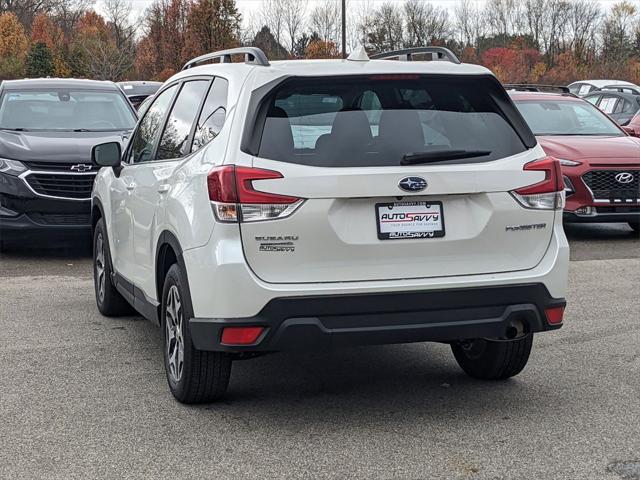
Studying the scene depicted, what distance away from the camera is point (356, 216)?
462 centimetres

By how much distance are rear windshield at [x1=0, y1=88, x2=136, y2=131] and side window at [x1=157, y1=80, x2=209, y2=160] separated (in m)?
5.68

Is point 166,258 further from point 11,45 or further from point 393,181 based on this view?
point 11,45

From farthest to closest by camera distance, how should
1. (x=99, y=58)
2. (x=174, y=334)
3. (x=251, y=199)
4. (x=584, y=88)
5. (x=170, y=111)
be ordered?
1. (x=99, y=58)
2. (x=584, y=88)
3. (x=170, y=111)
4. (x=174, y=334)
5. (x=251, y=199)

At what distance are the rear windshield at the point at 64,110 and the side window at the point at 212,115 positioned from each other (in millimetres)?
6393

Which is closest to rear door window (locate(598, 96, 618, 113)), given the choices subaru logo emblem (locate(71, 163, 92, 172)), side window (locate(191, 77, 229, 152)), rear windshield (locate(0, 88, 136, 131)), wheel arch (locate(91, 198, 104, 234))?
rear windshield (locate(0, 88, 136, 131))

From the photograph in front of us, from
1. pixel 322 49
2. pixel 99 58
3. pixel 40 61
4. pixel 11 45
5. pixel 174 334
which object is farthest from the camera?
pixel 11 45

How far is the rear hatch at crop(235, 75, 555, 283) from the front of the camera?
4.56 meters

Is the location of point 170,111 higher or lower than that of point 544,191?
higher

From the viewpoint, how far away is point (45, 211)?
10398mm

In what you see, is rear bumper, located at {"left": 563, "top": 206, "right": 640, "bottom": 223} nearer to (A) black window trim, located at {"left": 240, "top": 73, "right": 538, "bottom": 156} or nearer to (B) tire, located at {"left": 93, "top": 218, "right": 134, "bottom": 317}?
(B) tire, located at {"left": 93, "top": 218, "right": 134, "bottom": 317}

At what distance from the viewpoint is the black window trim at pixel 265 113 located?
464 centimetres

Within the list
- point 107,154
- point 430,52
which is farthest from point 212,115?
point 107,154

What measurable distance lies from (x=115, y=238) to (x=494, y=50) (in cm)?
7190

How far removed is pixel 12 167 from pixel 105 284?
3373mm
